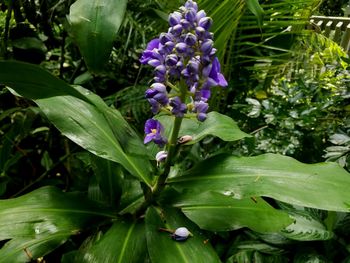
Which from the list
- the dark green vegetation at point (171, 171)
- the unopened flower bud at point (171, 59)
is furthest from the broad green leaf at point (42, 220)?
the unopened flower bud at point (171, 59)

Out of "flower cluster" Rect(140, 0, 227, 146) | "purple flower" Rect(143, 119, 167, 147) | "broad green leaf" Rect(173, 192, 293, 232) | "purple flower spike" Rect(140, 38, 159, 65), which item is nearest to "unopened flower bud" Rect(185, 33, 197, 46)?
"flower cluster" Rect(140, 0, 227, 146)

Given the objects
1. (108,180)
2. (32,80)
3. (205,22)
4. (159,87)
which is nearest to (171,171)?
(108,180)

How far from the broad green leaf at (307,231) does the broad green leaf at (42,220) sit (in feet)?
1.58

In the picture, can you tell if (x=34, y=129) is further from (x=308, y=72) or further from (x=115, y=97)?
(x=308, y=72)

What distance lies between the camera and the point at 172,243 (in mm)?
771

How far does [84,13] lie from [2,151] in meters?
0.98

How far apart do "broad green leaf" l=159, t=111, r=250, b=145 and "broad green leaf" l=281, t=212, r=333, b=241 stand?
0.95 feet

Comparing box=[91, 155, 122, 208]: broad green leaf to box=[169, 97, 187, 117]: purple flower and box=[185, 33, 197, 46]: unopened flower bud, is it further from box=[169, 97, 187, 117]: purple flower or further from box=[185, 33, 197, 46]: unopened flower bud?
box=[185, 33, 197, 46]: unopened flower bud

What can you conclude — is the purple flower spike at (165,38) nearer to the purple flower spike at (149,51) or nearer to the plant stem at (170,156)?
the purple flower spike at (149,51)

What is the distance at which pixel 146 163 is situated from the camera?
0.93 m

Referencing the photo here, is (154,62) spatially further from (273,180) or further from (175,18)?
(273,180)

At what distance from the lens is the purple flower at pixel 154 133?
0.83m

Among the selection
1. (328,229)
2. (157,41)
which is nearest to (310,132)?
(328,229)

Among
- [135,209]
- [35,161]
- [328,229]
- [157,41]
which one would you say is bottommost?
[35,161]
